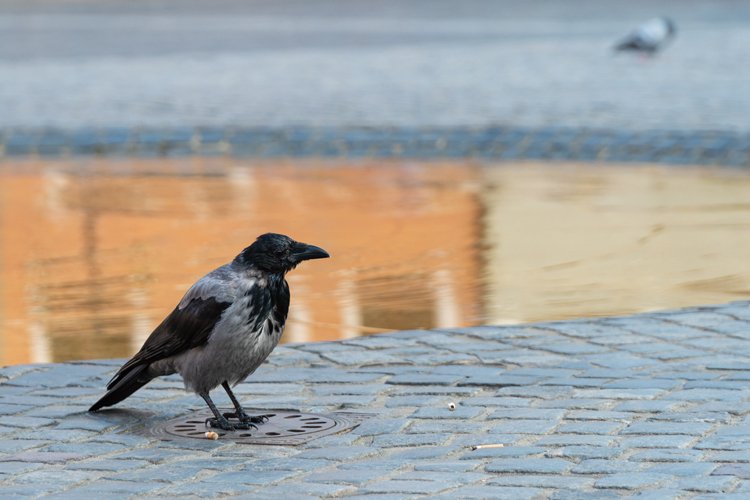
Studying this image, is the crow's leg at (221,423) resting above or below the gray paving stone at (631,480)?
above

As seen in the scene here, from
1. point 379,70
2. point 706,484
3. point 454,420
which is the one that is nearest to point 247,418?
point 454,420

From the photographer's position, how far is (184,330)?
5613 mm

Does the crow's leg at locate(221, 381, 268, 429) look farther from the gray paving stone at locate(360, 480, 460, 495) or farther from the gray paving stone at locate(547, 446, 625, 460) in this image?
the gray paving stone at locate(547, 446, 625, 460)

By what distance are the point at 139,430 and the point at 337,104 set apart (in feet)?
39.1

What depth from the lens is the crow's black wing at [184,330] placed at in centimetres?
553

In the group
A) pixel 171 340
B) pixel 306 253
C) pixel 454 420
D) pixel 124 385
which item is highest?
pixel 306 253

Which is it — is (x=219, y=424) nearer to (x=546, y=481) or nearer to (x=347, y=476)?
(x=347, y=476)

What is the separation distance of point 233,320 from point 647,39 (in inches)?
716

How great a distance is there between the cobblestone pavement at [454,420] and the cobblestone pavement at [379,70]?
810cm

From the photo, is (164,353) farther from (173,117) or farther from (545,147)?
(173,117)

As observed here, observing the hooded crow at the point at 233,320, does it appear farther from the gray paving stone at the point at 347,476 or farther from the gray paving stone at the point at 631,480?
the gray paving stone at the point at 631,480

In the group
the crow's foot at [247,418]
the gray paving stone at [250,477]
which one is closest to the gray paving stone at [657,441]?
the gray paving stone at [250,477]

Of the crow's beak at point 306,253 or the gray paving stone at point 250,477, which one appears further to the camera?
the crow's beak at point 306,253

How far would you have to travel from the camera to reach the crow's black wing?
5.53 meters
